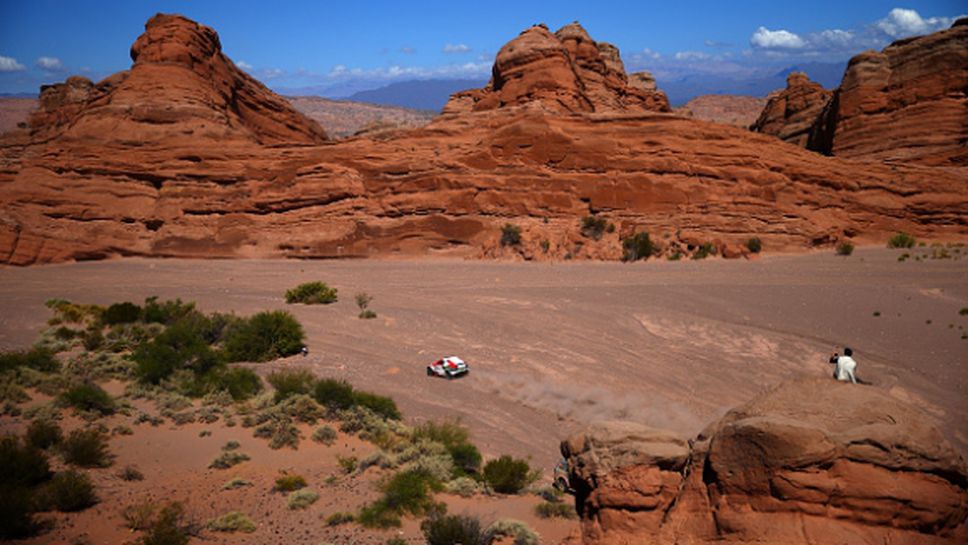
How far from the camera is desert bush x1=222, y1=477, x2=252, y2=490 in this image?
25.7 ft

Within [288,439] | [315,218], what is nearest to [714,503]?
[288,439]

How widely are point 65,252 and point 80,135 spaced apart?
6.70 m

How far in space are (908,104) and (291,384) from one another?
120ft

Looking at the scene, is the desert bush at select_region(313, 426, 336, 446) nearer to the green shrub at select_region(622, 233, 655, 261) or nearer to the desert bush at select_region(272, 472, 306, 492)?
the desert bush at select_region(272, 472, 306, 492)

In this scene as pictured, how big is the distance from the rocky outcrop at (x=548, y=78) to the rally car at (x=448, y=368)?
69.2 feet

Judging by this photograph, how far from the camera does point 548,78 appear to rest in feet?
110

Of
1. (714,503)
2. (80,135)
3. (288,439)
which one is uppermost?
(80,135)

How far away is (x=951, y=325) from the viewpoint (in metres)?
16.6

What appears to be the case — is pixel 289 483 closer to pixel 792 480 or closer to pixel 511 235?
pixel 792 480

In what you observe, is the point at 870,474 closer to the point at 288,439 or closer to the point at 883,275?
the point at 288,439

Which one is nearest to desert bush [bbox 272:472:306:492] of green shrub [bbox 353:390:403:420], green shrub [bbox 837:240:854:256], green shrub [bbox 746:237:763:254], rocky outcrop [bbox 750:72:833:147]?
green shrub [bbox 353:390:403:420]

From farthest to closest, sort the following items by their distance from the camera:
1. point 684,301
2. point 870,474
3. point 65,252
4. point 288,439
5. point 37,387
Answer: point 65,252 < point 684,301 < point 37,387 < point 288,439 < point 870,474

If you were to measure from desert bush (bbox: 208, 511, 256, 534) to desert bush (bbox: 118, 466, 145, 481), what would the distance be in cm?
170

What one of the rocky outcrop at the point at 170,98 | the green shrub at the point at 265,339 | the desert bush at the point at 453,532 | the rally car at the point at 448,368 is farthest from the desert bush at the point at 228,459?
the rocky outcrop at the point at 170,98
